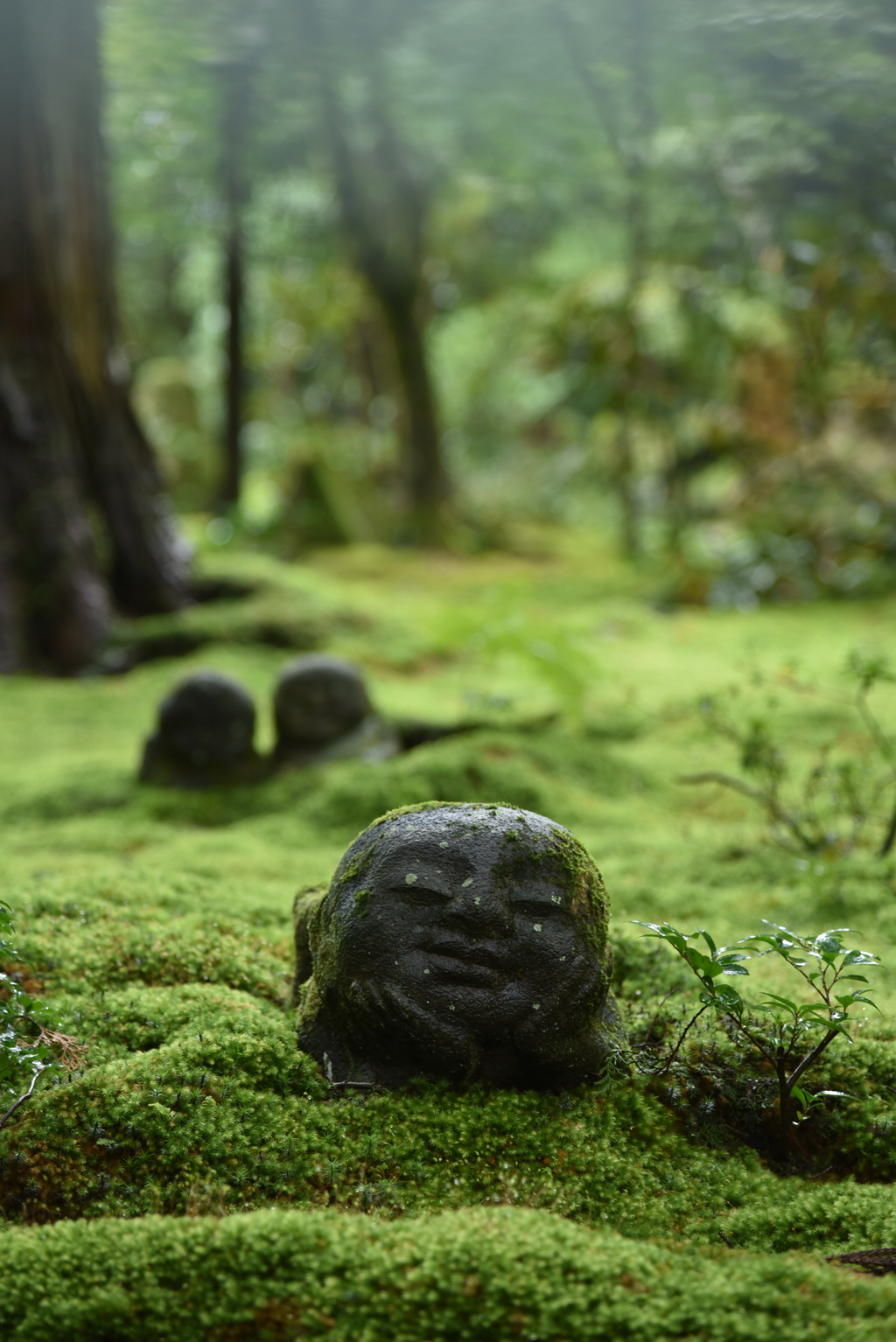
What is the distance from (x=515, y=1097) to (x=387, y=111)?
1191 cm

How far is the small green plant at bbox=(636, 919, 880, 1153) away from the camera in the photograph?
2.20 m

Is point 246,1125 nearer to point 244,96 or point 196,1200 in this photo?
point 196,1200

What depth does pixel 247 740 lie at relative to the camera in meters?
5.22

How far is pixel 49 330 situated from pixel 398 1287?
23.9ft

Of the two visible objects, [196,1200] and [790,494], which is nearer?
[196,1200]

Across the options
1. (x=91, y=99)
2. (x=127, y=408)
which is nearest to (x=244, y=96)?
(x=91, y=99)

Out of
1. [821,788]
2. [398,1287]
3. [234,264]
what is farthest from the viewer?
[234,264]

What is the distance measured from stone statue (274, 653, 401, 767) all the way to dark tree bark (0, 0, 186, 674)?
2672 mm

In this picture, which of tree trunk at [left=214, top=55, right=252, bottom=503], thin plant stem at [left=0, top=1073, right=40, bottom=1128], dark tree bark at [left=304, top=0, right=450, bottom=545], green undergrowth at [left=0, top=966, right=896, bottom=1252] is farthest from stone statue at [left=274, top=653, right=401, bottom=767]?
dark tree bark at [left=304, top=0, right=450, bottom=545]

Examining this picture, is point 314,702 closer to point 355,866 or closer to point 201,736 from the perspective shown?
point 201,736

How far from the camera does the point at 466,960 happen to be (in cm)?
237

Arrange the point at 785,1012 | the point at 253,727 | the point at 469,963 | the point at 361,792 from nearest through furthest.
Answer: the point at 469,963, the point at 785,1012, the point at 361,792, the point at 253,727

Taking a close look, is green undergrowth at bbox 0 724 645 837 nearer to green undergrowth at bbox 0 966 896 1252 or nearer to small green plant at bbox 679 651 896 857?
small green plant at bbox 679 651 896 857

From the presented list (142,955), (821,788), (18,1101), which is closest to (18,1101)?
(18,1101)
